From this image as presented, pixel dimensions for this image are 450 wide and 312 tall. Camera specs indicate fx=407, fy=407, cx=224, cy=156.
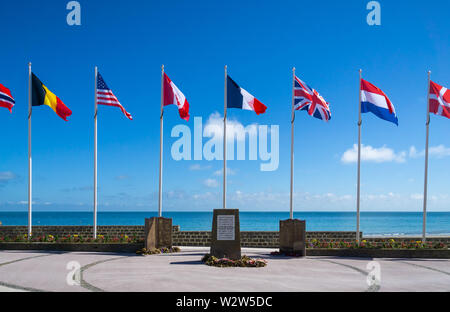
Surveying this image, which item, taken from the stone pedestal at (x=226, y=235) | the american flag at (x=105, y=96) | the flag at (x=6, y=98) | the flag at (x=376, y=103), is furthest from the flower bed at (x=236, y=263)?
the flag at (x=6, y=98)

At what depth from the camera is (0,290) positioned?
32.1 ft

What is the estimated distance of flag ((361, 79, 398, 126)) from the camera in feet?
58.6

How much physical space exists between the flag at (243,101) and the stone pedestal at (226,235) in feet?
16.7

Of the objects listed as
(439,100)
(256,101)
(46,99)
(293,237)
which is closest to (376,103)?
(439,100)

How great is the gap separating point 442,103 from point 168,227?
Result: 1345 centimetres

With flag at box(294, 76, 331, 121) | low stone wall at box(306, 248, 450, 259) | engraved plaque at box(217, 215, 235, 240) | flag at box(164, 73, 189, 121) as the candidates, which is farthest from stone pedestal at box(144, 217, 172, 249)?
flag at box(294, 76, 331, 121)

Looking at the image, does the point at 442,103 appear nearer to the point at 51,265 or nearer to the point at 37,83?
the point at 51,265

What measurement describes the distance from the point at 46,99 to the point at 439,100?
712 inches

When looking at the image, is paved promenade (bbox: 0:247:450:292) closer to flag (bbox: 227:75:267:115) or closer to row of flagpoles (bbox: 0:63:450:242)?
row of flagpoles (bbox: 0:63:450:242)

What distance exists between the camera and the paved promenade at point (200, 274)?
34.1 ft

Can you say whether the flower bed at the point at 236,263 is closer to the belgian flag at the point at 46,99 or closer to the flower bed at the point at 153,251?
the flower bed at the point at 153,251

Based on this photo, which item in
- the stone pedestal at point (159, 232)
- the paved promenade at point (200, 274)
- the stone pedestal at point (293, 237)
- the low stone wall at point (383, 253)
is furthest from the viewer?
the stone pedestal at point (159, 232)

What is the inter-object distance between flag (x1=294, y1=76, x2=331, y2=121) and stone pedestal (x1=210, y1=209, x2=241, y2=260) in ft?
20.1
